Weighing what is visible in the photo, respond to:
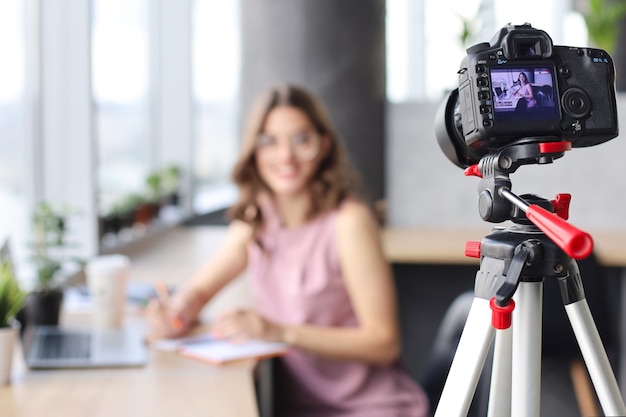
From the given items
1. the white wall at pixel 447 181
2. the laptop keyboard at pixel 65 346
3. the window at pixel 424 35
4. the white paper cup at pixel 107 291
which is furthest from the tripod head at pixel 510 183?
the window at pixel 424 35

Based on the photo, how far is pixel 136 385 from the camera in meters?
1.50

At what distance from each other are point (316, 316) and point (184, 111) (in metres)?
2.75

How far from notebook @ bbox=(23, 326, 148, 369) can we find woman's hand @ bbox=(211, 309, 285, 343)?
19 centimetres

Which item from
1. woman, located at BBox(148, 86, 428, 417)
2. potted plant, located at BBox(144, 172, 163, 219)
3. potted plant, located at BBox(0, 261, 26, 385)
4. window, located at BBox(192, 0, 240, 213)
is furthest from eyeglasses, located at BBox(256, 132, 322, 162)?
window, located at BBox(192, 0, 240, 213)

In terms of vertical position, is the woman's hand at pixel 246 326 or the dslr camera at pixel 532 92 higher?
the dslr camera at pixel 532 92

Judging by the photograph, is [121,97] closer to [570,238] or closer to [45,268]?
[45,268]

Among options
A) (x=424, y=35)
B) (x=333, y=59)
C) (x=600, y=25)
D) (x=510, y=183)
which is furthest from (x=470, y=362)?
(x=424, y=35)

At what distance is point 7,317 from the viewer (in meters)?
1.49

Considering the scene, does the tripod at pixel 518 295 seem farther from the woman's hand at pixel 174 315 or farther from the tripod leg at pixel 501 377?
the woman's hand at pixel 174 315

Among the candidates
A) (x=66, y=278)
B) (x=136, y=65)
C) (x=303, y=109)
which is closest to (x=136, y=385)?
(x=303, y=109)

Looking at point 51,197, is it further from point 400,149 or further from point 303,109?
point 400,149

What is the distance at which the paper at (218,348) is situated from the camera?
1.68m

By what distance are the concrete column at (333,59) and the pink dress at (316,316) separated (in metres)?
1.39

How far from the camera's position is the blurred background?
8.98ft
